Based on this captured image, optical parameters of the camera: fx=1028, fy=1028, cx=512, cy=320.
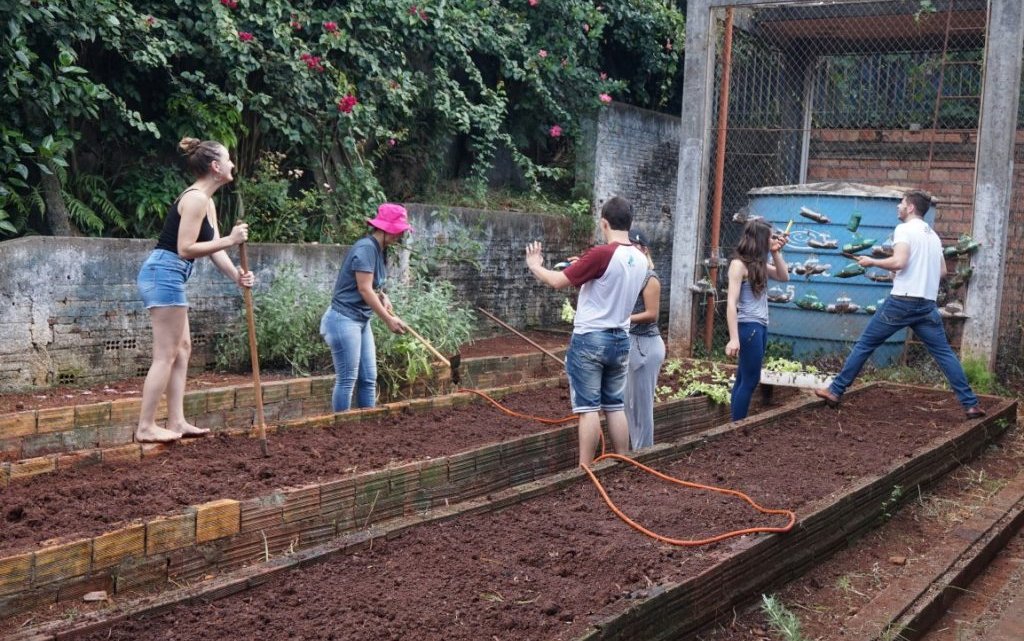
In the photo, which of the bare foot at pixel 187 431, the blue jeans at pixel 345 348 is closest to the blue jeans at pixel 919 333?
the blue jeans at pixel 345 348

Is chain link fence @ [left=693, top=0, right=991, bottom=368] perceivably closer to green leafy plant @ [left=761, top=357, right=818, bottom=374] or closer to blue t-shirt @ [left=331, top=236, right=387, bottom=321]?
green leafy plant @ [left=761, top=357, right=818, bottom=374]

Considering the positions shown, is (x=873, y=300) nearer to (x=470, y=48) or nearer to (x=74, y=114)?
(x=470, y=48)

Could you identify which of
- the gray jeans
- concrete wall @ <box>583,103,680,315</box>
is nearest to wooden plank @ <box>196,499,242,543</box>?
the gray jeans

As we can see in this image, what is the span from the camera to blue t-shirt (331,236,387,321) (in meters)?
6.44

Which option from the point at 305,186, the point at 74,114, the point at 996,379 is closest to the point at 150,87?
the point at 74,114

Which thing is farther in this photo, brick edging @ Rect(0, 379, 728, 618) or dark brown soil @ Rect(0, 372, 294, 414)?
dark brown soil @ Rect(0, 372, 294, 414)

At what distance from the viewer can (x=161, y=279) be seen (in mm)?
5383

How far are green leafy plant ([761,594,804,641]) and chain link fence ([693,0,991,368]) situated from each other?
600 cm

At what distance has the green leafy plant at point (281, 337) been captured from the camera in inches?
317

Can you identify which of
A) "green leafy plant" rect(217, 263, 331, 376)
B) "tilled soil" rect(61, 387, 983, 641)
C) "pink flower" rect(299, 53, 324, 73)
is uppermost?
"pink flower" rect(299, 53, 324, 73)

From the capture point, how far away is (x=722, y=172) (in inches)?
395

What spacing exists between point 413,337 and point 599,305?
8.56ft

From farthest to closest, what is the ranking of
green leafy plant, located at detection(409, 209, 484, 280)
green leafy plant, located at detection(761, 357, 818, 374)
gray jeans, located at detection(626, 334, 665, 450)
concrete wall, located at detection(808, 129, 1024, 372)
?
concrete wall, located at detection(808, 129, 1024, 372) < green leafy plant, located at detection(409, 209, 484, 280) < green leafy plant, located at detection(761, 357, 818, 374) < gray jeans, located at detection(626, 334, 665, 450)

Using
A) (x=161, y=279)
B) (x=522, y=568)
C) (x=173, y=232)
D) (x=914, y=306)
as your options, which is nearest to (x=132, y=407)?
(x=161, y=279)
